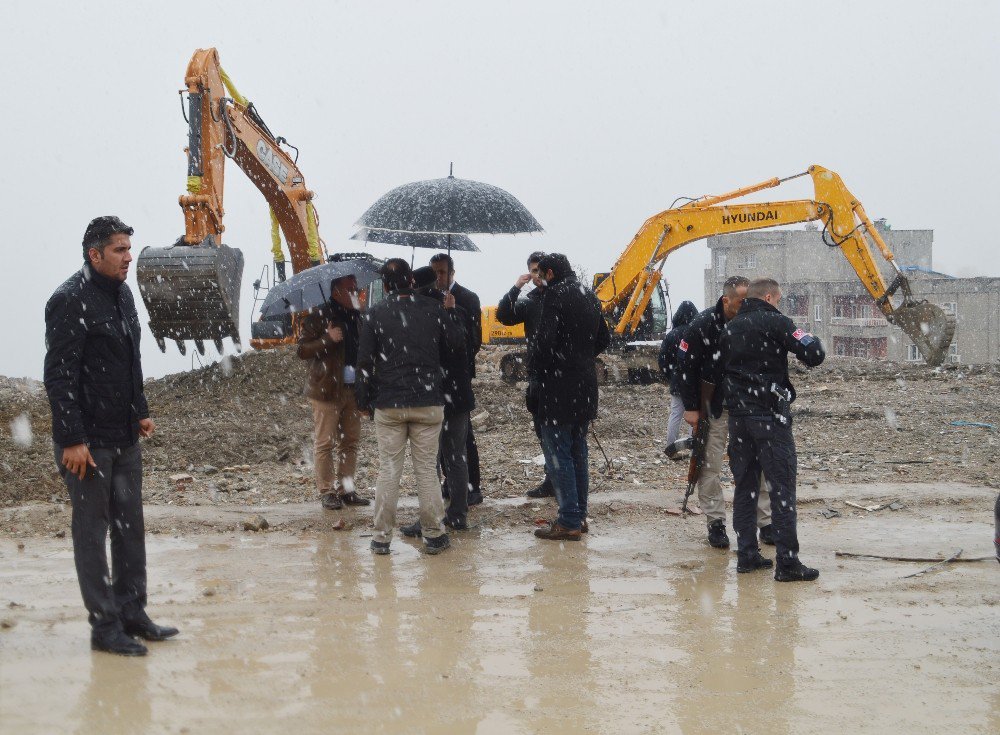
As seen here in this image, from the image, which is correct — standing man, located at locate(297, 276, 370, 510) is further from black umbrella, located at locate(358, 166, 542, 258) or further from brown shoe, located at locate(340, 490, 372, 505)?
black umbrella, located at locate(358, 166, 542, 258)

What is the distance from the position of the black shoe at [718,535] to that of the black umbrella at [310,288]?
3203 millimetres

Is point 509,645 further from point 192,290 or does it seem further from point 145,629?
point 192,290

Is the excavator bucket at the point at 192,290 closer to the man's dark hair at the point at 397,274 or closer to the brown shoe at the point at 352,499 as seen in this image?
the brown shoe at the point at 352,499

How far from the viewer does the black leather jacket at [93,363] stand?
14.4ft

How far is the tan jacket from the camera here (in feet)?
25.5

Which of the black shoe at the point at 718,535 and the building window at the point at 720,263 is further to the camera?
the building window at the point at 720,263

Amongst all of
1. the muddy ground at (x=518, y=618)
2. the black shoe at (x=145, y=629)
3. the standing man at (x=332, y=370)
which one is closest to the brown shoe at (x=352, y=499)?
the standing man at (x=332, y=370)

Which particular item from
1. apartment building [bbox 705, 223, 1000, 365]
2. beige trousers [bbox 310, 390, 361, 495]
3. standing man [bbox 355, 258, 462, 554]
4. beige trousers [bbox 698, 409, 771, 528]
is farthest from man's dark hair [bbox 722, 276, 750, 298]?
apartment building [bbox 705, 223, 1000, 365]

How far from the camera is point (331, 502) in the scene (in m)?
7.86

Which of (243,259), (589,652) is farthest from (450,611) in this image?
(243,259)

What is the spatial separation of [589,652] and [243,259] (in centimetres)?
865

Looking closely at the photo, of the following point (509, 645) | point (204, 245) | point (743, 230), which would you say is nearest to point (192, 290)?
point (204, 245)

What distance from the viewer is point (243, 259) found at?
1203 cm

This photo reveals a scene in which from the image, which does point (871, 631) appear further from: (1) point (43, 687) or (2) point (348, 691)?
(1) point (43, 687)
